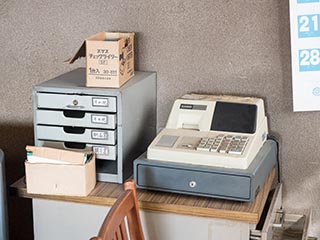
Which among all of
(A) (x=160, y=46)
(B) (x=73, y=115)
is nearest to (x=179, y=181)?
(B) (x=73, y=115)

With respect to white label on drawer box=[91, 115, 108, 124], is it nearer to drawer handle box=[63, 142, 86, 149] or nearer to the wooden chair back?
drawer handle box=[63, 142, 86, 149]

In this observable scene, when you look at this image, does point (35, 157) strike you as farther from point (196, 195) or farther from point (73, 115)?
point (196, 195)

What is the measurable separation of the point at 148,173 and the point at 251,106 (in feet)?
1.32

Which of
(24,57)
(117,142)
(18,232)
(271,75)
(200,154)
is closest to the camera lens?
(200,154)

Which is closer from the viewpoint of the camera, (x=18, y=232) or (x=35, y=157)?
(x=35, y=157)

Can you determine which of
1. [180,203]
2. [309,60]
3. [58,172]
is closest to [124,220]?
[180,203]

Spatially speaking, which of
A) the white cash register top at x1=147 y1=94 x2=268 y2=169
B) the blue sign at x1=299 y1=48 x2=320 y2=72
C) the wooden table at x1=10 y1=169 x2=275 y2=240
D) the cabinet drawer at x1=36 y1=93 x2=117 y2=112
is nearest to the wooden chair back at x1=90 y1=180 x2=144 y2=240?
the wooden table at x1=10 y1=169 x2=275 y2=240

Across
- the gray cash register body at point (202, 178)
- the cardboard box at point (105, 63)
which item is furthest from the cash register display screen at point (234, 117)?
the cardboard box at point (105, 63)

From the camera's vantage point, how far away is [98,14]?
2244 millimetres

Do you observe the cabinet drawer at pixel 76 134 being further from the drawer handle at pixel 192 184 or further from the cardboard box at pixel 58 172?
the drawer handle at pixel 192 184

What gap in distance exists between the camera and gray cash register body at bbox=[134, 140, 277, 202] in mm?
1805

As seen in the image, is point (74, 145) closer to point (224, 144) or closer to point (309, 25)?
point (224, 144)

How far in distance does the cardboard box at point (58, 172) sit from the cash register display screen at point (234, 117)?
0.42 metres

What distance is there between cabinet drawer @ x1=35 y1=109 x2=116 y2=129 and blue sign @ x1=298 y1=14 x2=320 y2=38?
0.68 metres
